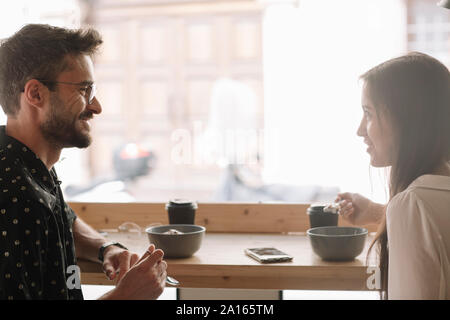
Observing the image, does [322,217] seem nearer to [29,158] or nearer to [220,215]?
[220,215]

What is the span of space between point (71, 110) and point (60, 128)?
0.20 ft

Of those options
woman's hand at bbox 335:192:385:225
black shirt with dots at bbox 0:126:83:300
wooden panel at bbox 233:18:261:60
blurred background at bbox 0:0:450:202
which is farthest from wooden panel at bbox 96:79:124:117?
black shirt with dots at bbox 0:126:83:300

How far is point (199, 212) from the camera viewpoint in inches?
69.4

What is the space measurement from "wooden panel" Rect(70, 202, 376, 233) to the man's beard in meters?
0.54

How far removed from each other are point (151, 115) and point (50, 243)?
539 centimetres

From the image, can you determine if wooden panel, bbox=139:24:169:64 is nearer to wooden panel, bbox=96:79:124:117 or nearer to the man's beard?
wooden panel, bbox=96:79:124:117

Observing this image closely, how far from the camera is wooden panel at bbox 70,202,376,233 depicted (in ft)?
5.59

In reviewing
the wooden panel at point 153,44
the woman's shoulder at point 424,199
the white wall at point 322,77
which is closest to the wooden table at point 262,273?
the woman's shoulder at point 424,199

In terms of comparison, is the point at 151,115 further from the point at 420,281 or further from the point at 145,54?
the point at 420,281

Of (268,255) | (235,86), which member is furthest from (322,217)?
(235,86)

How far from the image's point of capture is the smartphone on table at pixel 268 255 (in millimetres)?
1309

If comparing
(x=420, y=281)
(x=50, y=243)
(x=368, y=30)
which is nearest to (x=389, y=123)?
(x=420, y=281)

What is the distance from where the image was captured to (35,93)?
4.07 feet
